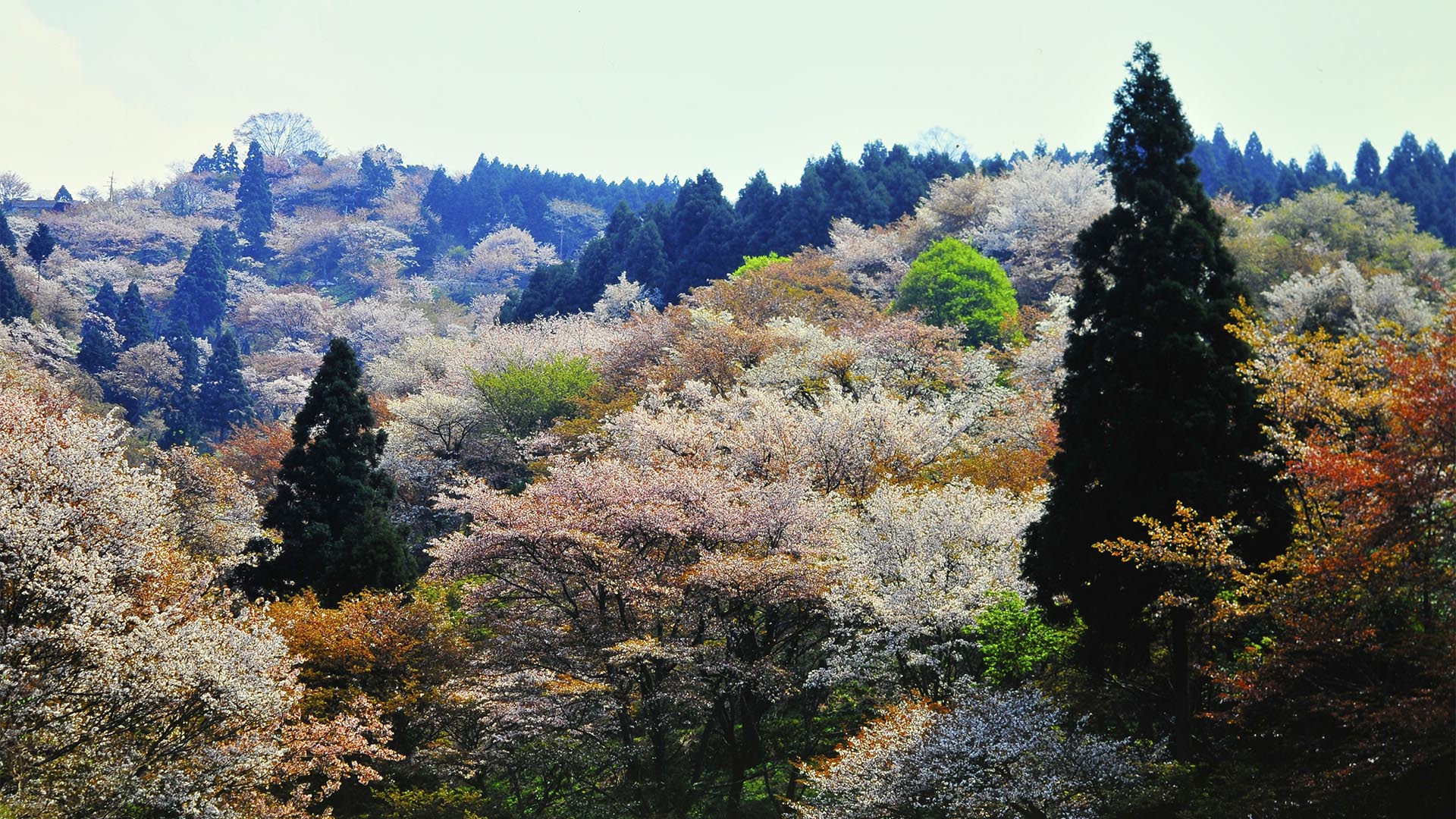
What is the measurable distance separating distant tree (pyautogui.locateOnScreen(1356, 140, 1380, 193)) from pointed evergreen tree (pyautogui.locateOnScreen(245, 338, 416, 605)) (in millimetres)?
58343

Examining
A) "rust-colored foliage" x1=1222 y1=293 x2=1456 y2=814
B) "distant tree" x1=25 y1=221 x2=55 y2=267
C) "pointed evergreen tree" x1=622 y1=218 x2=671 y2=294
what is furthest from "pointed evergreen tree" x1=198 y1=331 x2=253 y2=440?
"rust-colored foliage" x1=1222 y1=293 x2=1456 y2=814

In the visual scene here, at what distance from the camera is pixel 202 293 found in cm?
8612

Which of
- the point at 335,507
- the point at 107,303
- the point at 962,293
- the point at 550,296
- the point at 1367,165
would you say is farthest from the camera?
the point at 107,303

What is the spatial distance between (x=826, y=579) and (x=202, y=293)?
270ft

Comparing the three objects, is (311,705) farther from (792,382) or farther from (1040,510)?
(792,382)

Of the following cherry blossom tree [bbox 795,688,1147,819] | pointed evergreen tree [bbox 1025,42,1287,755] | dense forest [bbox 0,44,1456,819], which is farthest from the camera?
pointed evergreen tree [bbox 1025,42,1287,755]

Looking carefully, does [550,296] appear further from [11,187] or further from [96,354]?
[11,187]

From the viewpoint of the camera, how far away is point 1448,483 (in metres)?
8.66

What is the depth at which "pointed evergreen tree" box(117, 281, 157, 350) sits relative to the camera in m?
63.6

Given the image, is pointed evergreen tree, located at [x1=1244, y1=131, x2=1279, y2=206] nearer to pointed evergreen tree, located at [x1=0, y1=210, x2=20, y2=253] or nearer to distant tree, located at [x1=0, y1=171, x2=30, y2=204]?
pointed evergreen tree, located at [x1=0, y1=210, x2=20, y2=253]

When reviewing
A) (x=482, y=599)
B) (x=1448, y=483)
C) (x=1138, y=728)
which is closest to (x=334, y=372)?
(x=482, y=599)

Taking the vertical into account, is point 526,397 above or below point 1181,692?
above

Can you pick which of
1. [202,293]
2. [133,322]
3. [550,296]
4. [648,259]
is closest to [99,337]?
[133,322]

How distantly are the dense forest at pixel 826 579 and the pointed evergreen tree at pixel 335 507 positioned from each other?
88mm
